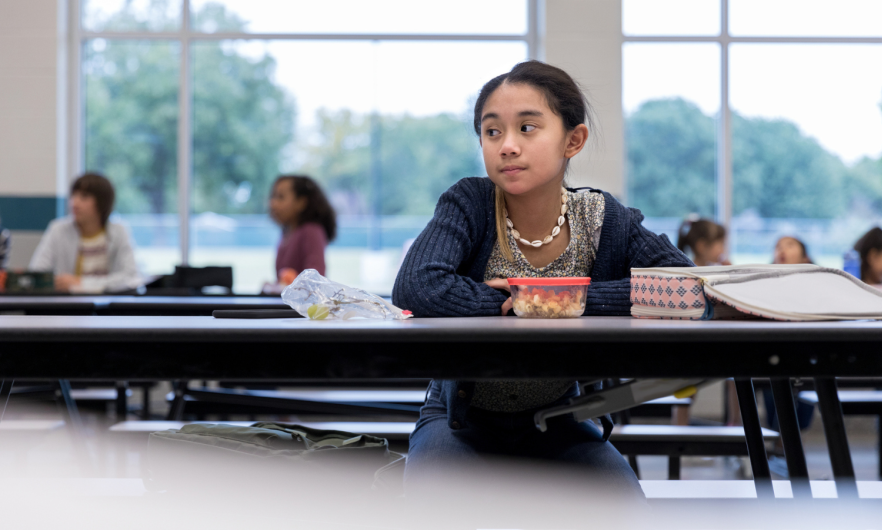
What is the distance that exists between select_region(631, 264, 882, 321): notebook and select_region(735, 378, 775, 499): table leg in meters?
0.46

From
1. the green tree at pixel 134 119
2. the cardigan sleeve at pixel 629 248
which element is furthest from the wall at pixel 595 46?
the cardigan sleeve at pixel 629 248

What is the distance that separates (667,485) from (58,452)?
3.23m

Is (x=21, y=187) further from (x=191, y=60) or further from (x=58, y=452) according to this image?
(x=58, y=452)

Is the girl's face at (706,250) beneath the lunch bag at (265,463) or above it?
above

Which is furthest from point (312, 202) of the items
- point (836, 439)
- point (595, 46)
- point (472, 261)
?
point (836, 439)

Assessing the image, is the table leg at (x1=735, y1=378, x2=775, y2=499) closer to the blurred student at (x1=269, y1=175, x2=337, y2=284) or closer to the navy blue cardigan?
the navy blue cardigan

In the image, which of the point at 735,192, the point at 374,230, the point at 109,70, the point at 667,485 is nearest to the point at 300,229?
Answer: the point at 374,230

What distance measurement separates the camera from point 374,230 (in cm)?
531

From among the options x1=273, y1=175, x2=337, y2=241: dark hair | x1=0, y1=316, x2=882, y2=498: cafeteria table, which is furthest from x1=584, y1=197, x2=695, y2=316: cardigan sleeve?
x1=273, y1=175, x2=337, y2=241: dark hair

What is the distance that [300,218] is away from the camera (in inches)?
160

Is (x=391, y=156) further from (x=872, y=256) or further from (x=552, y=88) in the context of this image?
(x=552, y=88)

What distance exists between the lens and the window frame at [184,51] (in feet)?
Result: 16.8

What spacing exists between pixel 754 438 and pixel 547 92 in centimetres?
80

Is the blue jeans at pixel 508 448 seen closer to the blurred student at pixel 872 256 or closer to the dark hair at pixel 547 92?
the dark hair at pixel 547 92
